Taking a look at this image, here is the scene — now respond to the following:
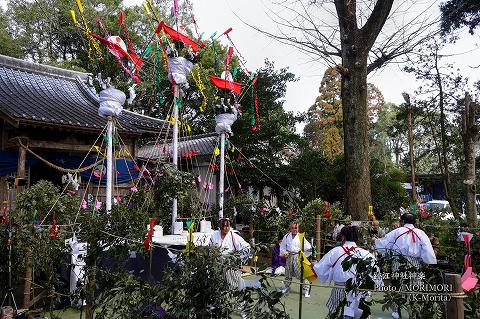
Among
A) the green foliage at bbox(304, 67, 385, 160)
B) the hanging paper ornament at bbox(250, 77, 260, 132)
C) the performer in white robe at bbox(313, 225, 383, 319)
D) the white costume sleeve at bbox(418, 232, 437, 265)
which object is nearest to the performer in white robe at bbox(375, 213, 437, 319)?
the white costume sleeve at bbox(418, 232, 437, 265)

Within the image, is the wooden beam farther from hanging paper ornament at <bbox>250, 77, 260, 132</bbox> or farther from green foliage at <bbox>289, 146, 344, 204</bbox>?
green foliage at <bbox>289, 146, 344, 204</bbox>

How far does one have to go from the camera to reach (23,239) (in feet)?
15.6

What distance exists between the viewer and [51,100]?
1145 cm

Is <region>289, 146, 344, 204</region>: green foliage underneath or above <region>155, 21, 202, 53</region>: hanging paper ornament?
→ underneath

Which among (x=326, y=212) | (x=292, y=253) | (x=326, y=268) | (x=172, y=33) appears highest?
(x=172, y=33)

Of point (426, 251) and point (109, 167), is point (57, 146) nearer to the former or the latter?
point (109, 167)

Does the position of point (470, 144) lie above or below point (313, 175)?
above

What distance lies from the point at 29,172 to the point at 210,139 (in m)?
9.88

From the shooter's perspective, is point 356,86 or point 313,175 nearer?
point 356,86

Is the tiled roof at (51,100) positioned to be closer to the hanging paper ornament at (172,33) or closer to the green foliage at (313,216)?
the hanging paper ornament at (172,33)

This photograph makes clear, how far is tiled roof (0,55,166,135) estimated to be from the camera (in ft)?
31.7

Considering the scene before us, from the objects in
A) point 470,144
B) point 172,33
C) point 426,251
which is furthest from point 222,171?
point 470,144

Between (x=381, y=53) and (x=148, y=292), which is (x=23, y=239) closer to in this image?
(x=148, y=292)

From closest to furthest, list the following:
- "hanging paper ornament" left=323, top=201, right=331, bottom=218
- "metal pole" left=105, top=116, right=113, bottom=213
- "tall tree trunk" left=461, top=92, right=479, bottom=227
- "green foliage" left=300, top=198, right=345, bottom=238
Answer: "metal pole" left=105, top=116, right=113, bottom=213
"tall tree trunk" left=461, top=92, right=479, bottom=227
"green foliage" left=300, top=198, right=345, bottom=238
"hanging paper ornament" left=323, top=201, right=331, bottom=218
